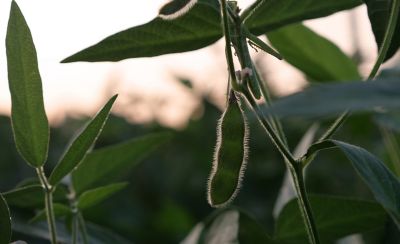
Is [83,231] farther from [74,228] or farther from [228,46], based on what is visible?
[228,46]

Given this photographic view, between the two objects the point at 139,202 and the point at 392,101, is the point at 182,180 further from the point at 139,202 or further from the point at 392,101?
the point at 392,101

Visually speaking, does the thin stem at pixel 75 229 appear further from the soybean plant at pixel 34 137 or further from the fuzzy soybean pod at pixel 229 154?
the fuzzy soybean pod at pixel 229 154

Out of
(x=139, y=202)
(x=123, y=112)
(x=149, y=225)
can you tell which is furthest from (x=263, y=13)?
(x=123, y=112)

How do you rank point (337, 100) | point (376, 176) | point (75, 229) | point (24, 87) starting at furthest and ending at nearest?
point (75, 229), point (24, 87), point (376, 176), point (337, 100)

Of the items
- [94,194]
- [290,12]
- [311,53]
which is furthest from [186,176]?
[290,12]

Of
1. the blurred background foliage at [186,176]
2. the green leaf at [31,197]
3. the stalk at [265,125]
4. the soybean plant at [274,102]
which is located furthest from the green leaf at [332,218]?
the blurred background foliage at [186,176]

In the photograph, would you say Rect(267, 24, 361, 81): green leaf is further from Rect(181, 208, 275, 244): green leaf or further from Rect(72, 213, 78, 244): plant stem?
Rect(72, 213, 78, 244): plant stem
